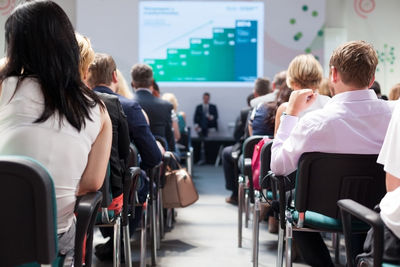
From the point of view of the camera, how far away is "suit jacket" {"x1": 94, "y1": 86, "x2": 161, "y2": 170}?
3143 mm

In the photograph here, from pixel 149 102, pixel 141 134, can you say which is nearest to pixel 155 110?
pixel 149 102

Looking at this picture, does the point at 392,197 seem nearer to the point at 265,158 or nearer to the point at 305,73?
the point at 265,158

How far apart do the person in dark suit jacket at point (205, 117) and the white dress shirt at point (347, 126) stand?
7875 millimetres

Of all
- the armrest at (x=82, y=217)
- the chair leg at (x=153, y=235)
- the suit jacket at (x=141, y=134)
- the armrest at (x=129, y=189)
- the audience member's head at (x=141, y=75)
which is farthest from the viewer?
the audience member's head at (x=141, y=75)

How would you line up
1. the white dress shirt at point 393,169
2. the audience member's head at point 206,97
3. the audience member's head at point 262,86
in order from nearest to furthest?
the white dress shirt at point 393,169 < the audience member's head at point 262,86 < the audience member's head at point 206,97

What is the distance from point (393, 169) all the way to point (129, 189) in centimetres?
134

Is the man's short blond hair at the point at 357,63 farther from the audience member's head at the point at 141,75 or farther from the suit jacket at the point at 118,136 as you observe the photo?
the audience member's head at the point at 141,75

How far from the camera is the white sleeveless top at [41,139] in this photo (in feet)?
5.16

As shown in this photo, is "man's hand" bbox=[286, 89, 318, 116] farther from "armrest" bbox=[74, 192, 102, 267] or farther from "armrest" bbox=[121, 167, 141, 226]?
"armrest" bbox=[74, 192, 102, 267]

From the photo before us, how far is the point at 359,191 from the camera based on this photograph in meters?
2.19

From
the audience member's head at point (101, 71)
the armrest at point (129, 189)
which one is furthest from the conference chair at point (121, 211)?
the audience member's head at point (101, 71)

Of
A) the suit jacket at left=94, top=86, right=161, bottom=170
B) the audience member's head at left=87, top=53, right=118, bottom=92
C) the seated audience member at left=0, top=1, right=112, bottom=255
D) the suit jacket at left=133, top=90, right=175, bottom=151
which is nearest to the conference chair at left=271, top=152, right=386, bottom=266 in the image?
the seated audience member at left=0, top=1, right=112, bottom=255

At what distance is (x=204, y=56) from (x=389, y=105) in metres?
7.82

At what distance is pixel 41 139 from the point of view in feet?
5.21
